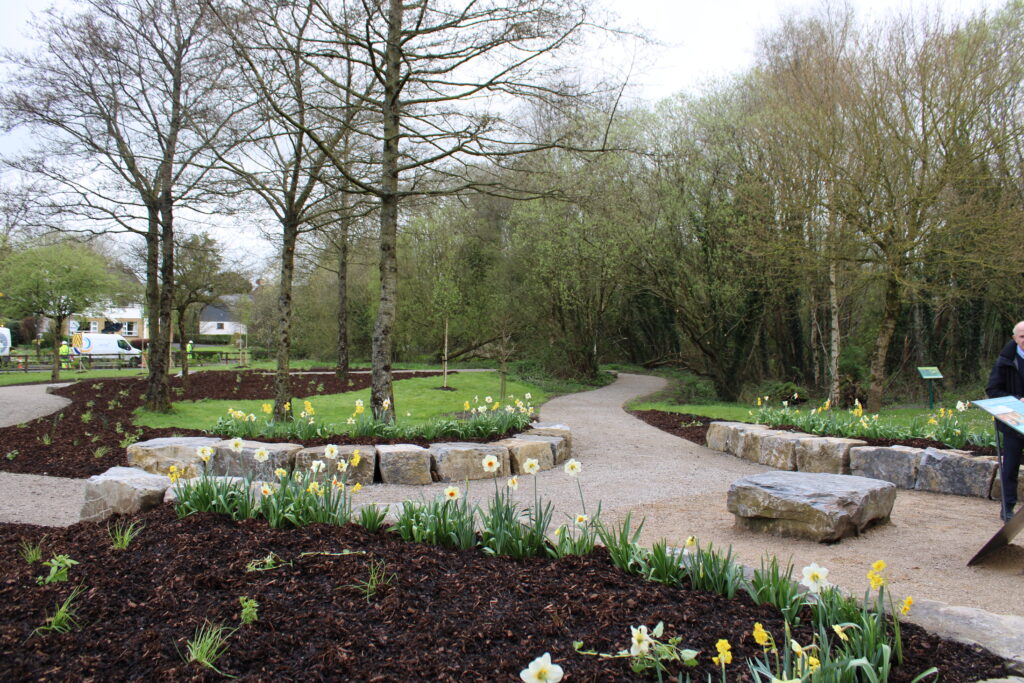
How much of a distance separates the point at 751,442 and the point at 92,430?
9.13 m

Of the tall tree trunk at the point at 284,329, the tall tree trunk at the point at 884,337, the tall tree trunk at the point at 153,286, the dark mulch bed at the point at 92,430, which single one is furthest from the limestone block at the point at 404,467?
the tall tree trunk at the point at 884,337

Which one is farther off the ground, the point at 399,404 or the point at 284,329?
the point at 284,329

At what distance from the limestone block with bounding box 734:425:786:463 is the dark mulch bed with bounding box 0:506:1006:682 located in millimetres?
5323

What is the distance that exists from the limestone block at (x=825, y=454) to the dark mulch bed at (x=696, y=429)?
476 millimetres

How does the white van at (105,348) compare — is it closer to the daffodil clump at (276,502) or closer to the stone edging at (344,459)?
the stone edging at (344,459)

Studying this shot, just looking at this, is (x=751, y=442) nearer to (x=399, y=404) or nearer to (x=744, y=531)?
(x=744, y=531)

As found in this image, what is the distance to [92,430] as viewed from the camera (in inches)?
360

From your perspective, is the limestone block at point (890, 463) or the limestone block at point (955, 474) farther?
the limestone block at point (890, 463)

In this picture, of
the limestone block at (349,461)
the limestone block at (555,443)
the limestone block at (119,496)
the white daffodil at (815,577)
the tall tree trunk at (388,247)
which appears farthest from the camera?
the tall tree trunk at (388,247)

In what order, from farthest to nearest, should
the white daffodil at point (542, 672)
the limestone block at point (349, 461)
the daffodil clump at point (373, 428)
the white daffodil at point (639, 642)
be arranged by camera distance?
the daffodil clump at point (373, 428)
the limestone block at point (349, 461)
the white daffodil at point (639, 642)
the white daffodil at point (542, 672)

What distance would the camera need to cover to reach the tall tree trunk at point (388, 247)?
8.35 metres

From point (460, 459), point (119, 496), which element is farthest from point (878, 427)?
point (119, 496)

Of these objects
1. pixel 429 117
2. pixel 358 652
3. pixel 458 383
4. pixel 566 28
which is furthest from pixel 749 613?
pixel 458 383

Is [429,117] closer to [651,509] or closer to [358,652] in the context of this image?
[651,509]
